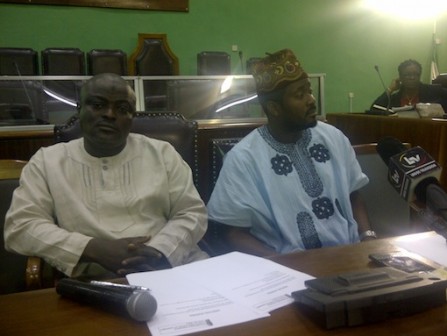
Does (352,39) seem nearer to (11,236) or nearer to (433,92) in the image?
(433,92)

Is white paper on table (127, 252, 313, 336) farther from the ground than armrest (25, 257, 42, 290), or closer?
farther from the ground

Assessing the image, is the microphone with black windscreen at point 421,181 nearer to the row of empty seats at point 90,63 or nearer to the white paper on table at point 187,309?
the white paper on table at point 187,309

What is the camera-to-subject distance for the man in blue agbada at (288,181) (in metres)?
1.69

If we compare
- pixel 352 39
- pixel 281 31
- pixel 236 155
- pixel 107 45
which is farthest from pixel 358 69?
pixel 236 155

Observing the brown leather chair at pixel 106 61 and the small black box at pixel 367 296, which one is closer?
the small black box at pixel 367 296

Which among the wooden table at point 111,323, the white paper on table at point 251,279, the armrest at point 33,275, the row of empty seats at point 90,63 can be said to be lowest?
the armrest at point 33,275

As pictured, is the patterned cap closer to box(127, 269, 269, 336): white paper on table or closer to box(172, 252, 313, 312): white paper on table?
box(172, 252, 313, 312): white paper on table

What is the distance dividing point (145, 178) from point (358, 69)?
6240mm

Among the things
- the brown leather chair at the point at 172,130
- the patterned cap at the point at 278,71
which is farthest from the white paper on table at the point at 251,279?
the brown leather chair at the point at 172,130

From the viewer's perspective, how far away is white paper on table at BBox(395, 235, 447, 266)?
1.15 meters

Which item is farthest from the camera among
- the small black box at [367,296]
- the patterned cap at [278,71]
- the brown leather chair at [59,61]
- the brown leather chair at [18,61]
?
the brown leather chair at [59,61]

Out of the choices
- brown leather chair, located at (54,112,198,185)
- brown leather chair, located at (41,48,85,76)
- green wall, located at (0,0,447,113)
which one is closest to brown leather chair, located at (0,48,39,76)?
brown leather chair, located at (41,48,85,76)

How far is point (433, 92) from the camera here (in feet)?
15.5

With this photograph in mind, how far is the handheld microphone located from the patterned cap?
0.88 metres
